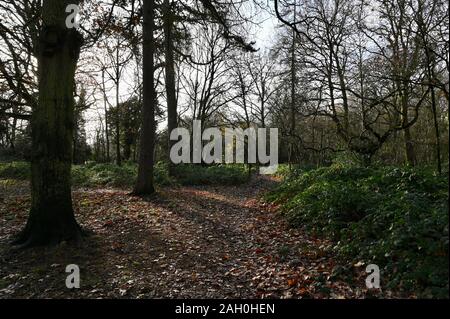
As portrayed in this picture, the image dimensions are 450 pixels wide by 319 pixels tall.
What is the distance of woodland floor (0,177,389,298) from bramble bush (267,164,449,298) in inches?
12.6

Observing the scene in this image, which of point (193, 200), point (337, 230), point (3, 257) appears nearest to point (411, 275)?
point (337, 230)

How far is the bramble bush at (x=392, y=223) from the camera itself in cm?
379

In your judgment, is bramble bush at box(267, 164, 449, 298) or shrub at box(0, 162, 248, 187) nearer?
bramble bush at box(267, 164, 449, 298)

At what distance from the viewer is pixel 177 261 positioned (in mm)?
5547

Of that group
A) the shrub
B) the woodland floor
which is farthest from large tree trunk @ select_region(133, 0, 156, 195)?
the shrub

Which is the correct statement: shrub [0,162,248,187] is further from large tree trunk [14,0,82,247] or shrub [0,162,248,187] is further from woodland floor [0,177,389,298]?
large tree trunk [14,0,82,247]

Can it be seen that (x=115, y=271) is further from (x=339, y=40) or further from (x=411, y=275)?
(x=339, y=40)

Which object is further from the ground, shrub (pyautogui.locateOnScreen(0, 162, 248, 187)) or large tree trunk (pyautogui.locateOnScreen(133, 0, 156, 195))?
large tree trunk (pyautogui.locateOnScreen(133, 0, 156, 195))

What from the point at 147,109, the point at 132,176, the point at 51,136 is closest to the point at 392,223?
the point at 51,136

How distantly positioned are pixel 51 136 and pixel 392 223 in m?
5.85

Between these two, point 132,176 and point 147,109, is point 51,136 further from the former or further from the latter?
point 132,176

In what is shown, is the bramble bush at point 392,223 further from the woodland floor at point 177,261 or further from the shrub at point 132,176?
the shrub at point 132,176

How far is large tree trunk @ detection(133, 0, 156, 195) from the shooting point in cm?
1071
